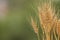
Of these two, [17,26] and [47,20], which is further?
[17,26]

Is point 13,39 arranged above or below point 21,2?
below

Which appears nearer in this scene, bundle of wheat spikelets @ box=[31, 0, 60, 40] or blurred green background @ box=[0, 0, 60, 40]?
bundle of wheat spikelets @ box=[31, 0, 60, 40]

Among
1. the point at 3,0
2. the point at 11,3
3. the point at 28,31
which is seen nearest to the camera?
the point at 28,31

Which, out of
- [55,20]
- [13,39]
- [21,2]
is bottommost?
[13,39]

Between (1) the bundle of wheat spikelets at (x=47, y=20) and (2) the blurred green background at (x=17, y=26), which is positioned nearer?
(1) the bundle of wheat spikelets at (x=47, y=20)

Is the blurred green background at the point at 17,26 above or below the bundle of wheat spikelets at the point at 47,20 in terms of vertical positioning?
below

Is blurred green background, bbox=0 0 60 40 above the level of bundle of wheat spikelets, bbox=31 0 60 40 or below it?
below

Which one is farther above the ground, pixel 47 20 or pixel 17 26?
pixel 47 20

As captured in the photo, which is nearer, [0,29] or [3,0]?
[0,29]

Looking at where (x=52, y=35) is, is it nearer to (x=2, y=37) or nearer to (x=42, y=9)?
(x=42, y=9)

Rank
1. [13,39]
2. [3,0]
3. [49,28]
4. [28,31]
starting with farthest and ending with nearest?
[3,0], [13,39], [28,31], [49,28]

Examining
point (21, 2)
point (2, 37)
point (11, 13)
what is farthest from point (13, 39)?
point (21, 2)
